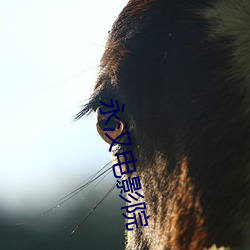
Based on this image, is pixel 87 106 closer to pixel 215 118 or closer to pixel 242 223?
pixel 215 118

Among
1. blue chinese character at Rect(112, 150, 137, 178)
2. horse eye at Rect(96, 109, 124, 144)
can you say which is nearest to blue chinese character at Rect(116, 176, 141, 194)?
blue chinese character at Rect(112, 150, 137, 178)

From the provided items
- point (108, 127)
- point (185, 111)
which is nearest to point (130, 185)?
point (108, 127)

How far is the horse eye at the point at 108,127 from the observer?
2646 millimetres

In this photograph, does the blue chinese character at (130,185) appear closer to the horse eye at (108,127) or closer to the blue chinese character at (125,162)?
the blue chinese character at (125,162)

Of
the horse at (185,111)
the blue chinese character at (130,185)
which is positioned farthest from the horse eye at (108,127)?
the blue chinese character at (130,185)

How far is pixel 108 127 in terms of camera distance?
8.90 feet

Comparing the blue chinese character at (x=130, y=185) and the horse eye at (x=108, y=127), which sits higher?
the horse eye at (x=108, y=127)

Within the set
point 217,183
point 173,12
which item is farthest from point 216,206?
point 173,12

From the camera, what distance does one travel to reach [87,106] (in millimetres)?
2730

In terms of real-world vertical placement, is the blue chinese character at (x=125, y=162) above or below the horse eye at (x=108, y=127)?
below

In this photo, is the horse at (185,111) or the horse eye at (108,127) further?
the horse eye at (108,127)

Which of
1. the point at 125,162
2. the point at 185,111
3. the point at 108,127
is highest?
the point at 108,127

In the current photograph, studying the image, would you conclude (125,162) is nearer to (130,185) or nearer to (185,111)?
(130,185)

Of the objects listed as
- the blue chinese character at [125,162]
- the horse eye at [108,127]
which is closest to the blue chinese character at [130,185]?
the blue chinese character at [125,162]
